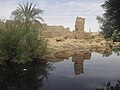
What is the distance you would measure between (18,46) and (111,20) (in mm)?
11712

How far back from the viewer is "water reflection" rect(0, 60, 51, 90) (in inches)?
861

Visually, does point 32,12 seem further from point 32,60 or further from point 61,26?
point 61,26

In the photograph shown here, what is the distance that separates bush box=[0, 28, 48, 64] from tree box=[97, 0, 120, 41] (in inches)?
→ 397

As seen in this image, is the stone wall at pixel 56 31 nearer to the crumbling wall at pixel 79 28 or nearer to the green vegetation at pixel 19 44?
the crumbling wall at pixel 79 28

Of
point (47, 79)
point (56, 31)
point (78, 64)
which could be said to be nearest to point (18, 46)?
point (78, 64)

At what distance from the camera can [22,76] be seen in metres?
25.8

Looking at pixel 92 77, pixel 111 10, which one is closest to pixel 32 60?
pixel 92 77

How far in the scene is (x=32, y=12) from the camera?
151ft

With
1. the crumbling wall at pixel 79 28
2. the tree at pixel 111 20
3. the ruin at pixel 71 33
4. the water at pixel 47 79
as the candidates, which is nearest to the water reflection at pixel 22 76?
the water at pixel 47 79

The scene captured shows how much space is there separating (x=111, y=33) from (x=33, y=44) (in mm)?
12613

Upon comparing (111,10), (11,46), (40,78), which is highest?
(111,10)

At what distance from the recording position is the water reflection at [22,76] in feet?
71.8

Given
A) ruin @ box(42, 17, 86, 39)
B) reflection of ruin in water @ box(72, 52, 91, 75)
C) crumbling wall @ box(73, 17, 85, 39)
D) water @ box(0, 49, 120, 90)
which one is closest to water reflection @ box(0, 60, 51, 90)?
water @ box(0, 49, 120, 90)

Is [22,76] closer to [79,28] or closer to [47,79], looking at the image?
[47,79]
